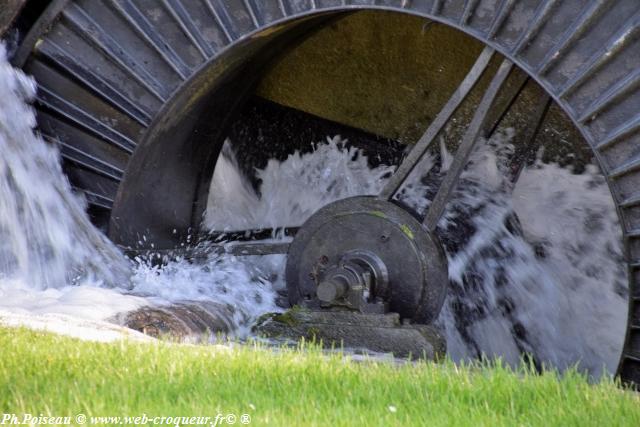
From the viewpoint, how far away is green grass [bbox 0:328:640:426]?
2.93 m

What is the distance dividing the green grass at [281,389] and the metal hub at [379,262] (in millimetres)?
1463

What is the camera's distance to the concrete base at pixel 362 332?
5148mm

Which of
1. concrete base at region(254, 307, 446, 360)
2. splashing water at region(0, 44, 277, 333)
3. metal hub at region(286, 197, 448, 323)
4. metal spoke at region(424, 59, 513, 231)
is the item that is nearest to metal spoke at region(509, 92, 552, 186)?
metal spoke at region(424, 59, 513, 231)

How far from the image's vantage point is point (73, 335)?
409cm

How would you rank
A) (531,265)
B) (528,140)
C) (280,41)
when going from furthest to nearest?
(531,265)
(528,140)
(280,41)

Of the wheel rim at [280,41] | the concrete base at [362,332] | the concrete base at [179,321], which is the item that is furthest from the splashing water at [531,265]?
the concrete base at [179,321]

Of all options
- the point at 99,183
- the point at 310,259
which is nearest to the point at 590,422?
the point at 310,259

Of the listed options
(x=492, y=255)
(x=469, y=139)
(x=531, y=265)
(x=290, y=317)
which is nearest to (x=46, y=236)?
(x=290, y=317)

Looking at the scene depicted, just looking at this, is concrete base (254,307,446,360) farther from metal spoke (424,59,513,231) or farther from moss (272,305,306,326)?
metal spoke (424,59,513,231)

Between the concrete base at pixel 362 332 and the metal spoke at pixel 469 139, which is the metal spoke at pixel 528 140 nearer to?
the metal spoke at pixel 469 139

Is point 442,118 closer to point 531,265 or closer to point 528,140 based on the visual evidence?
point 528,140

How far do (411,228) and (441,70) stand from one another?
186 cm

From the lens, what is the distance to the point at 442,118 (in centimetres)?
525

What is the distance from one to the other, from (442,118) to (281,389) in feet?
7.66
